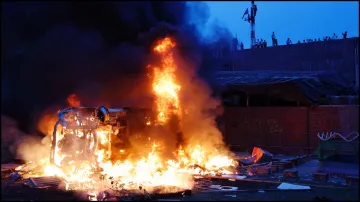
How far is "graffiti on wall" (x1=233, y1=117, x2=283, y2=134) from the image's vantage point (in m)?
17.7

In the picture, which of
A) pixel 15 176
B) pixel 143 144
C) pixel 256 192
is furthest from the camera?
pixel 143 144

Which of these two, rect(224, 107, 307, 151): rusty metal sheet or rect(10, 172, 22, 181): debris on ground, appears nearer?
rect(10, 172, 22, 181): debris on ground

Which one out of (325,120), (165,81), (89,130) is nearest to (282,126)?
(325,120)

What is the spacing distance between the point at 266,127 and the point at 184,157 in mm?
5432

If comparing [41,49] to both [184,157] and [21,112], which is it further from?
[184,157]

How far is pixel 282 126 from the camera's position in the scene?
17.5 metres

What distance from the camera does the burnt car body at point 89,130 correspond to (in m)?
12.0

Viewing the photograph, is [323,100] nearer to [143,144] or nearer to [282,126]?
[282,126]

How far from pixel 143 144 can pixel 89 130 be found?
2.22 meters

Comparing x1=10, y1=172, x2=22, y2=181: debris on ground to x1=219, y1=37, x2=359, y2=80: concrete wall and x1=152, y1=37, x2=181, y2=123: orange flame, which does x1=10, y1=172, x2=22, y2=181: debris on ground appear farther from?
x1=219, y1=37, x2=359, y2=80: concrete wall

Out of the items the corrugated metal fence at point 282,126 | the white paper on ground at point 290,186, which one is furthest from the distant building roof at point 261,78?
the white paper on ground at point 290,186

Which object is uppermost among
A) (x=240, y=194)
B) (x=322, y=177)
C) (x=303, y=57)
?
(x=303, y=57)

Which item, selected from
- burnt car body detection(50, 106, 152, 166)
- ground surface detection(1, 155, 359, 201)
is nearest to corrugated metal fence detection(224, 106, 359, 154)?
ground surface detection(1, 155, 359, 201)

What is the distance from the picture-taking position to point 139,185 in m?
10.5
